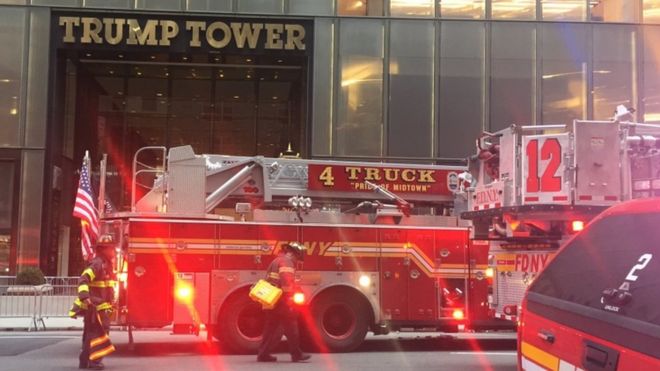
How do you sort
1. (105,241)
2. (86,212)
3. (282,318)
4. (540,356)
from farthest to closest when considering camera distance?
(86,212), (105,241), (282,318), (540,356)

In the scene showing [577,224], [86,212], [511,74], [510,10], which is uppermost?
[510,10]

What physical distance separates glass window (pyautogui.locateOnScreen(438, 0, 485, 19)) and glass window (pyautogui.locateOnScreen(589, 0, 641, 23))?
3.44 m

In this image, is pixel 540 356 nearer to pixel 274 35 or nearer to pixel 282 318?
pixel 282 318

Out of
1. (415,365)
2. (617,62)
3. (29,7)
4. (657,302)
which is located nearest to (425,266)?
(415,365)

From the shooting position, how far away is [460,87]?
20.7 m

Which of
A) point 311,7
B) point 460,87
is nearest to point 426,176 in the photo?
point 460,87

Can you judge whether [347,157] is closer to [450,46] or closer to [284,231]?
[450,46]

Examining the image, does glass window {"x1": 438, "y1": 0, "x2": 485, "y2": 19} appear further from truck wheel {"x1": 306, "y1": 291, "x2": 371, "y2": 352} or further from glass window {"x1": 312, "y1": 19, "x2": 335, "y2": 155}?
truck wheel {"x1": 306, "y1": 291, "x2": 371, "y2": 352}

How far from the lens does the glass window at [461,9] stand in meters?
20.8

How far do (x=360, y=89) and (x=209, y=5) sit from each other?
5273 mm

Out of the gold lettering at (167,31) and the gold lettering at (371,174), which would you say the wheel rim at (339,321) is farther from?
the gold lettering at (167,31)

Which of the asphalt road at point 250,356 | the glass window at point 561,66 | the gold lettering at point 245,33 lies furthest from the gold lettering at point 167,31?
the glass window at point 561,66

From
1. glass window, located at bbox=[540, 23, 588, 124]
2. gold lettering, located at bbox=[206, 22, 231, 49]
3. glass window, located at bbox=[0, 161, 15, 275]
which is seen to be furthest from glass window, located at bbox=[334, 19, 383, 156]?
glass window, located at bbox=[0, 161, 15, 275]

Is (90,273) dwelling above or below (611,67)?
below
